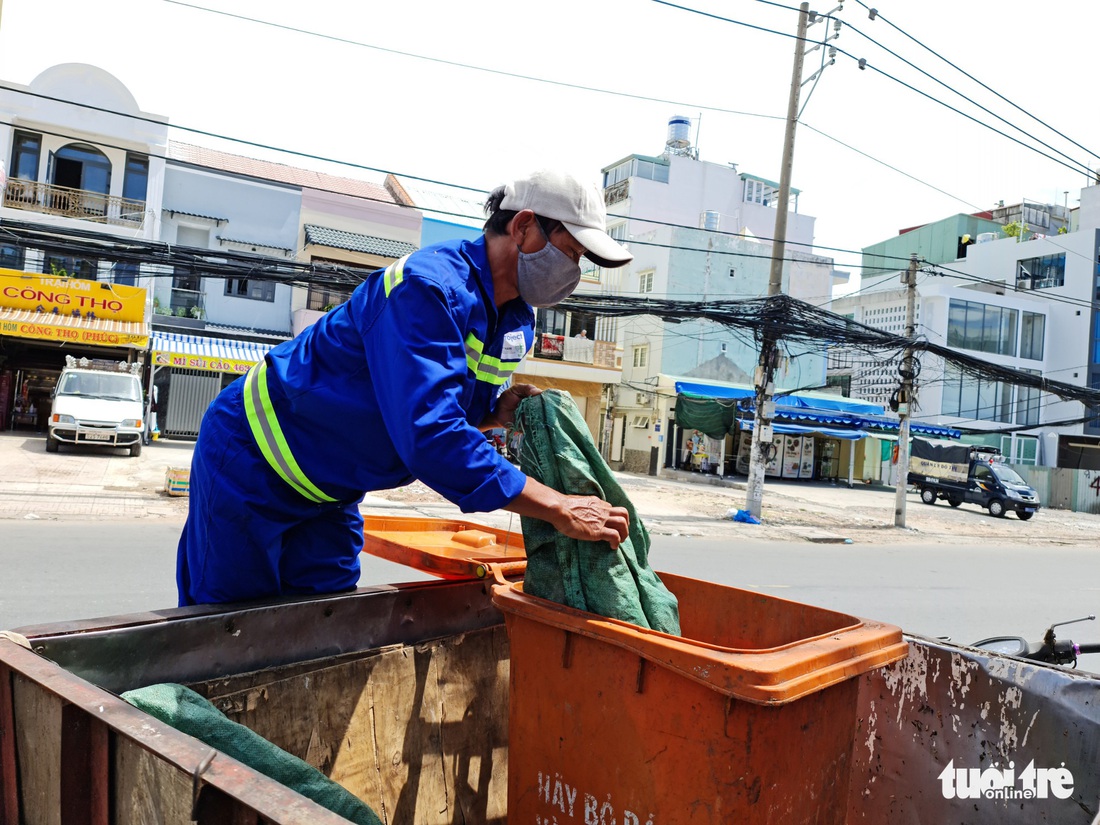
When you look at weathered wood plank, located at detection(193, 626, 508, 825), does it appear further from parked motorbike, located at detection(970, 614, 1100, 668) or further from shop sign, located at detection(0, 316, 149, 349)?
shop sign, located at detection(0, 316, 149, 349)

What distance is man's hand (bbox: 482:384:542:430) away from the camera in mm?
2098

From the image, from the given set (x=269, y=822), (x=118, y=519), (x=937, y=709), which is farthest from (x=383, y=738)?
(x=118, y=519)

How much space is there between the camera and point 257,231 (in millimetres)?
24078

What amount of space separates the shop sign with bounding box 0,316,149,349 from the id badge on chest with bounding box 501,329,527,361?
67.4ft

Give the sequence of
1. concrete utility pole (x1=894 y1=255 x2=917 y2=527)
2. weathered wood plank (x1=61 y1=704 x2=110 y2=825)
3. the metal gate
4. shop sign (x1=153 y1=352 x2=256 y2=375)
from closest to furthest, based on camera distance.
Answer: weathered wood plank (x1=61 y1=704 x2=110 y2=825), concrete utility pole (x1=894 y1=255 x2=917 y2=527), shop sign (x1=153 y1=352 x2=256 y2=375), the metal gate

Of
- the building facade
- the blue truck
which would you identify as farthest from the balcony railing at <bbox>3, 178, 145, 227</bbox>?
the blue truck

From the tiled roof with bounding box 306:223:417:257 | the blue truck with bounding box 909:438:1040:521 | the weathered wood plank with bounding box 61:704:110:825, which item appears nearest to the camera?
the weathered wood plank with bounding box 61:704:110:825

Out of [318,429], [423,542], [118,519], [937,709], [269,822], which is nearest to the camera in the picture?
[269,822]

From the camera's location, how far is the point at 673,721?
1541 millimetres

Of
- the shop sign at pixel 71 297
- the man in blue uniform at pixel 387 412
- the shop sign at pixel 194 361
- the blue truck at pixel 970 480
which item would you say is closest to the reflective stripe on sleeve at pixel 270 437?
the man in blue uniform at pixel 387 412

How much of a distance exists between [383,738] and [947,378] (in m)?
35.9

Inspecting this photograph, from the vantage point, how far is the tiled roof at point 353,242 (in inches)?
944

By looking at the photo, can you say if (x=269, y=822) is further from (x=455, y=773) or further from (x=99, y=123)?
(x=99, y=123)

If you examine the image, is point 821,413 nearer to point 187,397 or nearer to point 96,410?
point 187,397
